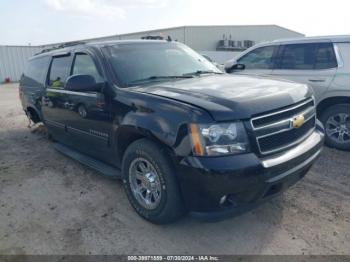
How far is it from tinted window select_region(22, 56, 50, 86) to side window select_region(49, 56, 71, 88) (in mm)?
343

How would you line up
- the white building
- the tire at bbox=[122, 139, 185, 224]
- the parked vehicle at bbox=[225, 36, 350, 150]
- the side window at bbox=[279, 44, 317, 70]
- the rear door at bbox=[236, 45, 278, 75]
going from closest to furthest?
the tire at bbox=[122, 139, 185, 224], the parked vehicle at bbox=[225, 36, 350, 150], the side window at bbox=[279, 44, 317, 70], the rear door at bbox=[236, 45, 278, 75], the white building

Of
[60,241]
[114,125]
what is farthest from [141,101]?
[60,241]

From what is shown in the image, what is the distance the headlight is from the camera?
2.40 meters

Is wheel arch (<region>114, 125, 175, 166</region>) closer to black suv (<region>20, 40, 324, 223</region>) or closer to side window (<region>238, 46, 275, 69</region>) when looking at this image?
black suv (<region>20, 40, 324, 223</region>)

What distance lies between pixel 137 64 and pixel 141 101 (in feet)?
2.98

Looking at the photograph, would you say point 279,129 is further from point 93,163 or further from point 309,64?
point 309,64

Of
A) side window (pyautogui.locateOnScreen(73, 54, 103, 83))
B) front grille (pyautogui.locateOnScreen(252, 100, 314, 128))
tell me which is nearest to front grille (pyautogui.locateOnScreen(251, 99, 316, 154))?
front grille (pyautogui.locateOnScreen(252, 100, 314, 128))

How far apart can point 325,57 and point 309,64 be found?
285mm

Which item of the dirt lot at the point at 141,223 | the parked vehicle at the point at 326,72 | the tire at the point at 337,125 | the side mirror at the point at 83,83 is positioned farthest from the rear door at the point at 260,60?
the side mirror at the point at 83,83

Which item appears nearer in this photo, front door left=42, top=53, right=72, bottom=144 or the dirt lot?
the dirt lot

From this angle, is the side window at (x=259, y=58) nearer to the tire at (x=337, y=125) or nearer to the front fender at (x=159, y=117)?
the tire at (x=337, y=125)

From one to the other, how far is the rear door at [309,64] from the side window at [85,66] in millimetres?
3693

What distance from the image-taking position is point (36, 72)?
561cm

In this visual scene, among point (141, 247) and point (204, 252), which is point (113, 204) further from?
point (204, 252)
